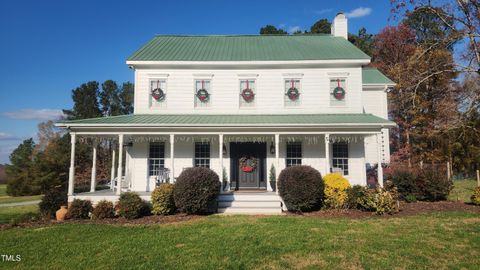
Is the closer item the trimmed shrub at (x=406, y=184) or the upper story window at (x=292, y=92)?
the trimmed shrub at (x=406, y=184)

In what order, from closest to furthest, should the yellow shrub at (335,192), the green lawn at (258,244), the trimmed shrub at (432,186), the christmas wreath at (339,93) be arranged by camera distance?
1. the green lawn at (258,244)
2. the yellow shrub at (335,192)
3. the trimmed shrub at (432,186)
4. the christmas wreath at (339,93)

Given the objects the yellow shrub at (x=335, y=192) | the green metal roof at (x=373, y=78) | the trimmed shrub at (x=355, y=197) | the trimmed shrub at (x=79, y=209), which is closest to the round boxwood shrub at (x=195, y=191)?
the trimmed shrub at (x=79, y=209)

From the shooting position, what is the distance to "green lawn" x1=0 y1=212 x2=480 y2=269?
19.9 ft

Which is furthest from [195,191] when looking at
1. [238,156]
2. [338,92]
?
[338,92]

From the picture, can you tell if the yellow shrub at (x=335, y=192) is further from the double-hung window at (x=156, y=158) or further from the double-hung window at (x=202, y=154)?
the double-hung window at (x=156, y=158)

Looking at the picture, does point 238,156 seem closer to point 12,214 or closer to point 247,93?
point 247,93

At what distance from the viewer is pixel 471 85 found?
1878cm

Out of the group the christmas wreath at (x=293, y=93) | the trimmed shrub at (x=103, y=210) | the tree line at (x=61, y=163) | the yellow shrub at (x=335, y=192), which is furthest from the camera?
the tree line at (x=61, y=163)

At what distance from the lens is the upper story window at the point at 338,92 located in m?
14.9

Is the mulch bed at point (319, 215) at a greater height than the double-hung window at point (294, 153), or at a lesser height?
lesser

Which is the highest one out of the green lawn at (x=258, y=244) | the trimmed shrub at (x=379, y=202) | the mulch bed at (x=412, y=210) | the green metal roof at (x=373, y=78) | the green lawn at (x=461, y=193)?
the green metal roof at (x=373, y=78)

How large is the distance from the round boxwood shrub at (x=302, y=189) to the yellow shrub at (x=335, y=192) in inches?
11.9

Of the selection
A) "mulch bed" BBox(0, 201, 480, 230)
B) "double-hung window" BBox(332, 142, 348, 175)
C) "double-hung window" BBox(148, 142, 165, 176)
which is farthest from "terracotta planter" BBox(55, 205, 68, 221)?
"double-hung window" BBox(332, 142, 348, 175)

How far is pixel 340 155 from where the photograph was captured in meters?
14.7
